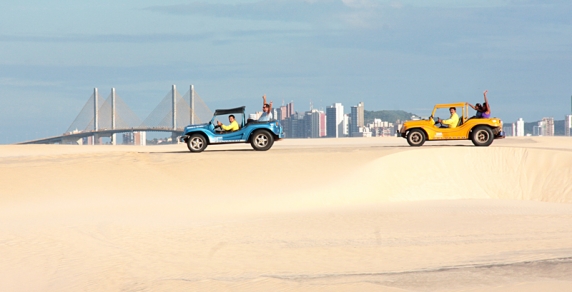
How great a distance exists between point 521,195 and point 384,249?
14.4m

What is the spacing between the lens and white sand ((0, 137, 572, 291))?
7113 mm

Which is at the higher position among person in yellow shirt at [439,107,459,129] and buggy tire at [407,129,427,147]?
person in yellow shirt at [439,107,459,129]

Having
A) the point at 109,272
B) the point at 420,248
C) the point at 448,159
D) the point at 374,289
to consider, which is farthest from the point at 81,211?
the point at 448,159

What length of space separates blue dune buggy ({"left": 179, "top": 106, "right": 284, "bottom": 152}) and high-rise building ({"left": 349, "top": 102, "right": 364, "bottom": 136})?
7467cm

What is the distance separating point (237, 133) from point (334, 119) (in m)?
81.6

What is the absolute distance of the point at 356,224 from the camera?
37.1 ft

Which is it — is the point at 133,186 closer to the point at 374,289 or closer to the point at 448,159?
the point at 448,159

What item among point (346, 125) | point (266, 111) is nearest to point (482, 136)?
point (266, 111)

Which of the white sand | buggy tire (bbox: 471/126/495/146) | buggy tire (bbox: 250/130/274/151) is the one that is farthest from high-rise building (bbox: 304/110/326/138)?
buggy tire (bbox: 250/130/274/151)

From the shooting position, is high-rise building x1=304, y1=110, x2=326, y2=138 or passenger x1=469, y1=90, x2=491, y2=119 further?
high-rise building x1=304, y1=110, x2=326, y2=138

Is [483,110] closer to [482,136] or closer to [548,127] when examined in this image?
[482,136]

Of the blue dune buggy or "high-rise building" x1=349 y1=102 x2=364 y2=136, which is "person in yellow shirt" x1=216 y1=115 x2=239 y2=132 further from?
"high-rise building" x1=349 y1=102 x2=364 y2=136

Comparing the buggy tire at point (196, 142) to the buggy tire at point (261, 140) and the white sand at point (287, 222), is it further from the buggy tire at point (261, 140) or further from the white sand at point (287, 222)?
the buggy tire at point (261, 140)

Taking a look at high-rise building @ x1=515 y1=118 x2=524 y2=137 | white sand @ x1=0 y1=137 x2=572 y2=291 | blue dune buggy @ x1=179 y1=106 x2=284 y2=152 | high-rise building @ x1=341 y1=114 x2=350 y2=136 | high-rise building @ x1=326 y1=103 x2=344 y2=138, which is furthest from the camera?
high-rise building @ x1=326 y1=103 x2=344 y2=138
